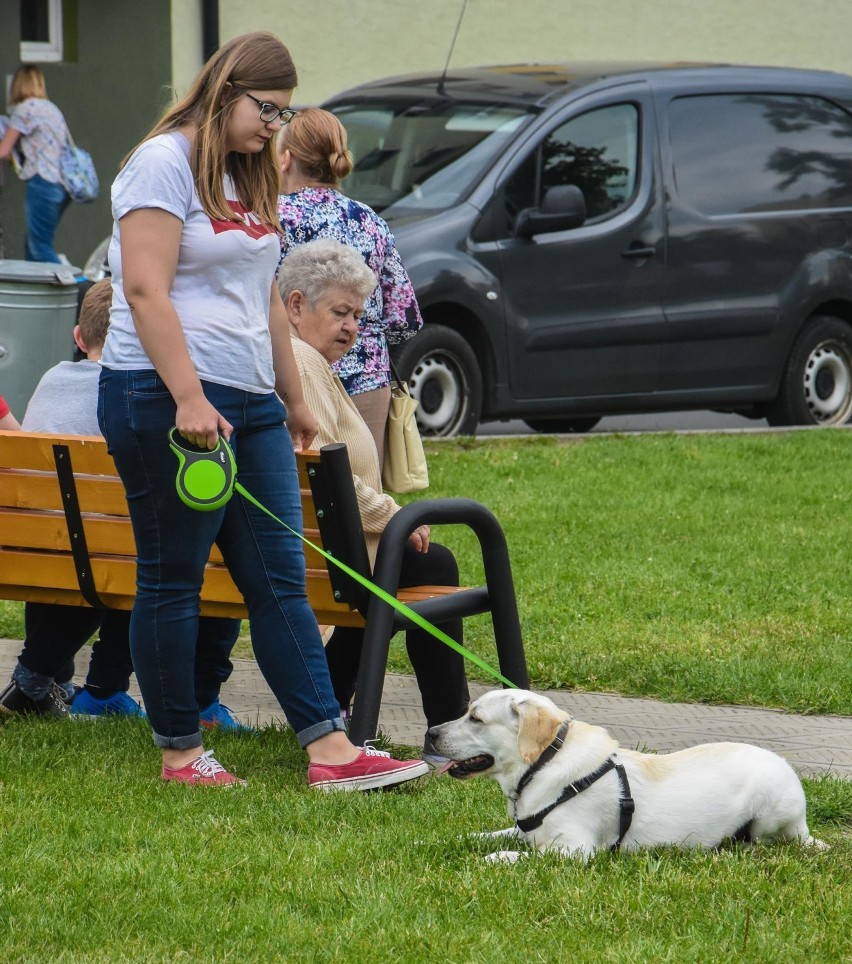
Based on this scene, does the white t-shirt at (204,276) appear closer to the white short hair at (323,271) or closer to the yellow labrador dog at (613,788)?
the white short hair at (323,271)

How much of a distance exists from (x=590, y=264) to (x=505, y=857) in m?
6.87

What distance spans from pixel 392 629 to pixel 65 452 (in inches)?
40.0

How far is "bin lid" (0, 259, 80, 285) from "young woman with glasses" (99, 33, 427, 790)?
5263 millimetres

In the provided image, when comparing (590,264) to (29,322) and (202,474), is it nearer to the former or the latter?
(29,322)

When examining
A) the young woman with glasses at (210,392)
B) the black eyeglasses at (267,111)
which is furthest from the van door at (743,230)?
the black eyeglasses at (267,111)

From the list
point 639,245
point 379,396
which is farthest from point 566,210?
point 379,396

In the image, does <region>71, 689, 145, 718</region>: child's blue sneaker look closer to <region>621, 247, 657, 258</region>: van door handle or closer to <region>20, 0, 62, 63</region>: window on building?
<region>621, 247, 657, 258</region>: van door handle

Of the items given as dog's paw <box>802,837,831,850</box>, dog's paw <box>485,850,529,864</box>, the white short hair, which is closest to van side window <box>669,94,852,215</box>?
the white short hair

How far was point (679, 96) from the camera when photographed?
10.9 m

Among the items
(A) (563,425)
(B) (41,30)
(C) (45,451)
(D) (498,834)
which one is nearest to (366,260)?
(C) (45,451)

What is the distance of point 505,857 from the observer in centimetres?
387

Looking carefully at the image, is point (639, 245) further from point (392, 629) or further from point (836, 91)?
point (392, 629)

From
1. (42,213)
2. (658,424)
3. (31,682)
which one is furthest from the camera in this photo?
(42,213)

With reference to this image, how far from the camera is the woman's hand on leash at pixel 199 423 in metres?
4.17
